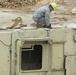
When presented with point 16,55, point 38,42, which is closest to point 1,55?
point 16,55

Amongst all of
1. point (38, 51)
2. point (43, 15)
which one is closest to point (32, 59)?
point (38, 51)

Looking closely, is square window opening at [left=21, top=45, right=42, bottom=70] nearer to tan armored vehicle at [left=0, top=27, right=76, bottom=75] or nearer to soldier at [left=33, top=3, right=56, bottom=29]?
tan armored vehicle at [left=0, top=27, right=76, bottom=75]

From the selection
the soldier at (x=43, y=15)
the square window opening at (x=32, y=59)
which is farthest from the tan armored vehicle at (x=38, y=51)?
the soldier at (x=43, y=15)

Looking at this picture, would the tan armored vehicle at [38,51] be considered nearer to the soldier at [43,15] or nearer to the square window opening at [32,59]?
the square window opening at [32,59]

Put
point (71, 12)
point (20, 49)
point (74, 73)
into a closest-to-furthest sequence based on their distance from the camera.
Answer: point (20, 49)
point (74, 73)
point (71, 12)

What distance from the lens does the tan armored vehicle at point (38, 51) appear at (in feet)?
28.0

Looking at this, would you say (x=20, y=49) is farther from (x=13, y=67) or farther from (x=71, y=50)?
(x=71, y=50)

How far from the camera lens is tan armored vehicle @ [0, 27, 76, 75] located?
8539 mm

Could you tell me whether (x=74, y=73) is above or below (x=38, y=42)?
below

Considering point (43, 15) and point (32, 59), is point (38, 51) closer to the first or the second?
point (32, 59)

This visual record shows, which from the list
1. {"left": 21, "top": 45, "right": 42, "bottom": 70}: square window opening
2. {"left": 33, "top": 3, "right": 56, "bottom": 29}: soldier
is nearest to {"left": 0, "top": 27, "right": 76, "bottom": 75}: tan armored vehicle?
{"left": 21, "top": 45, "right": 42, "bottom": 70}: square window opening

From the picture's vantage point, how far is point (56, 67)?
898 centimetres

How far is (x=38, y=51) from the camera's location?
8.75m

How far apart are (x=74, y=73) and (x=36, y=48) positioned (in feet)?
3.88
